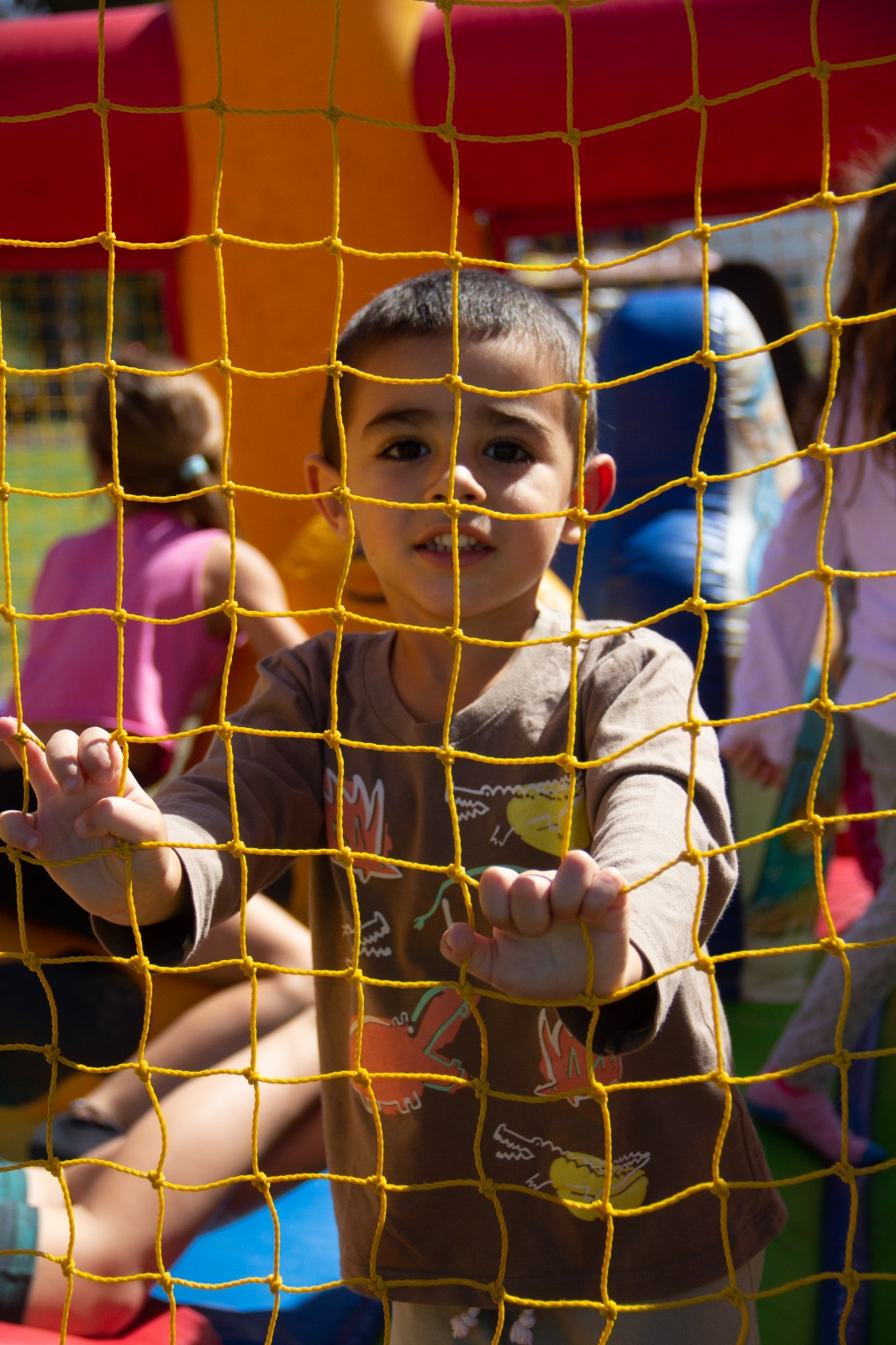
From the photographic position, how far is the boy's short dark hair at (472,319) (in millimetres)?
906

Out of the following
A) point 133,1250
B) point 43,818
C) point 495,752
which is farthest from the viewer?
point 133,1250

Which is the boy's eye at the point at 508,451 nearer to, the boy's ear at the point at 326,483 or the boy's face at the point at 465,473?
the boy's face at the point at 465,473

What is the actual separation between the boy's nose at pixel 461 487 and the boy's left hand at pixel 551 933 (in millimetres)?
297

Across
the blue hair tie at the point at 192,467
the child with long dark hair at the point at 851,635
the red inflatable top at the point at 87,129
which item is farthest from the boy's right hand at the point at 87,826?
the red inflatable top at the point at 87,129

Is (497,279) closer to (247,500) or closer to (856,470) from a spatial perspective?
(856,470)

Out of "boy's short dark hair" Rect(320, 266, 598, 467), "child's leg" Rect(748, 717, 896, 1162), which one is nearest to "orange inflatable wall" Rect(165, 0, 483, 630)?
"child's leg" Rect(748, 717, 896, 1162)

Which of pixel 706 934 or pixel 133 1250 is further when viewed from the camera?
pixel 133 1250

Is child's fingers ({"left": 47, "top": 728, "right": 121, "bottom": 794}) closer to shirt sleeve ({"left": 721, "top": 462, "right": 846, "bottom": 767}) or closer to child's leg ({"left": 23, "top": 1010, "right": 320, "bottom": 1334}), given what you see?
child's leg ({"left": 23, "top": 1010, "right": 320, "bottom": 1334})

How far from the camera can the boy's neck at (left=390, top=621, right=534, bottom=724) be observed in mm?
918

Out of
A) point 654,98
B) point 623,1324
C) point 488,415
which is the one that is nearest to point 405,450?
point 488,415

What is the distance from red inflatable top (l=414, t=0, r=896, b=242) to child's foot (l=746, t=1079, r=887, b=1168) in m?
1.49

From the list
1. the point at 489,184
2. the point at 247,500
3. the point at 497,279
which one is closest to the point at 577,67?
the point at 489,184

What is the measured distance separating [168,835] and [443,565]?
0.84ft

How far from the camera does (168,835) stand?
799 mm
